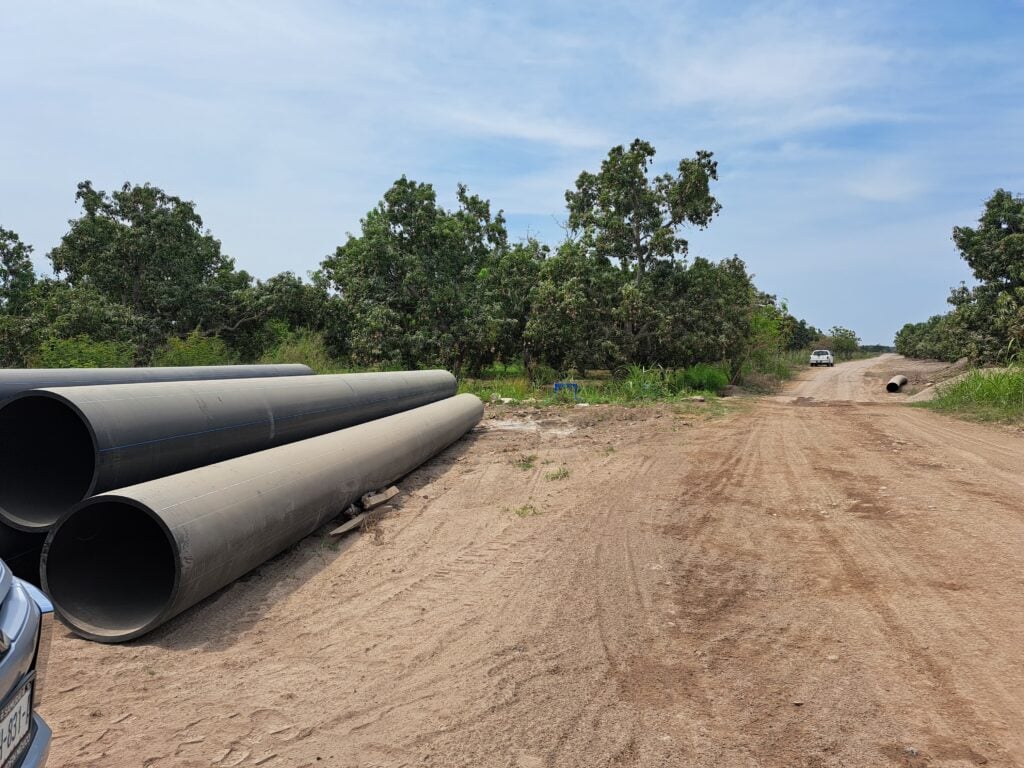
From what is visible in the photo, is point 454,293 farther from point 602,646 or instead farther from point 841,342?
point 841,342

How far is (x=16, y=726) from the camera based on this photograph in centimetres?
173

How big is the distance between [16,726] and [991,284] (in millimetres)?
26732

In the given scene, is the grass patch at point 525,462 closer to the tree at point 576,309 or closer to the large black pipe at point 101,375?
the large black pipe at point 101,375

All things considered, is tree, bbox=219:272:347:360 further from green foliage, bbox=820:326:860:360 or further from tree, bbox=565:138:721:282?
green foliage, bbox=820:326:860:360

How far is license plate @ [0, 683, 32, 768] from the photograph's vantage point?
1.64m

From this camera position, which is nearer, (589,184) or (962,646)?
(962,646)

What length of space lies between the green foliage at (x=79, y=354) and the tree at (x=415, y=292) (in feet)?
23.0

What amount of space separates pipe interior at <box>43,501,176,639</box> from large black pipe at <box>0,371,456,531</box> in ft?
0.83

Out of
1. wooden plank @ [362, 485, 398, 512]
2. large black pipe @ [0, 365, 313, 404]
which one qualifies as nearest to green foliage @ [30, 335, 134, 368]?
large black pipe @ [0, 365, 313, 404]

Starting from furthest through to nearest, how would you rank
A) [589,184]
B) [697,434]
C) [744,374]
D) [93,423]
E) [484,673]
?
[744,374] < [589,184] < [697,434] < [93,423] < [484,673]

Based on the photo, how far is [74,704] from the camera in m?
2.92

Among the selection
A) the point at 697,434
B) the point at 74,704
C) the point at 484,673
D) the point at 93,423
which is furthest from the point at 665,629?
the point at 697,434

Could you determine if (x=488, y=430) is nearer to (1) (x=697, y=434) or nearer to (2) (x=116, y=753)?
(1) (x=697, y=434)

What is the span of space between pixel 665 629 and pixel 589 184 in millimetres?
20609
